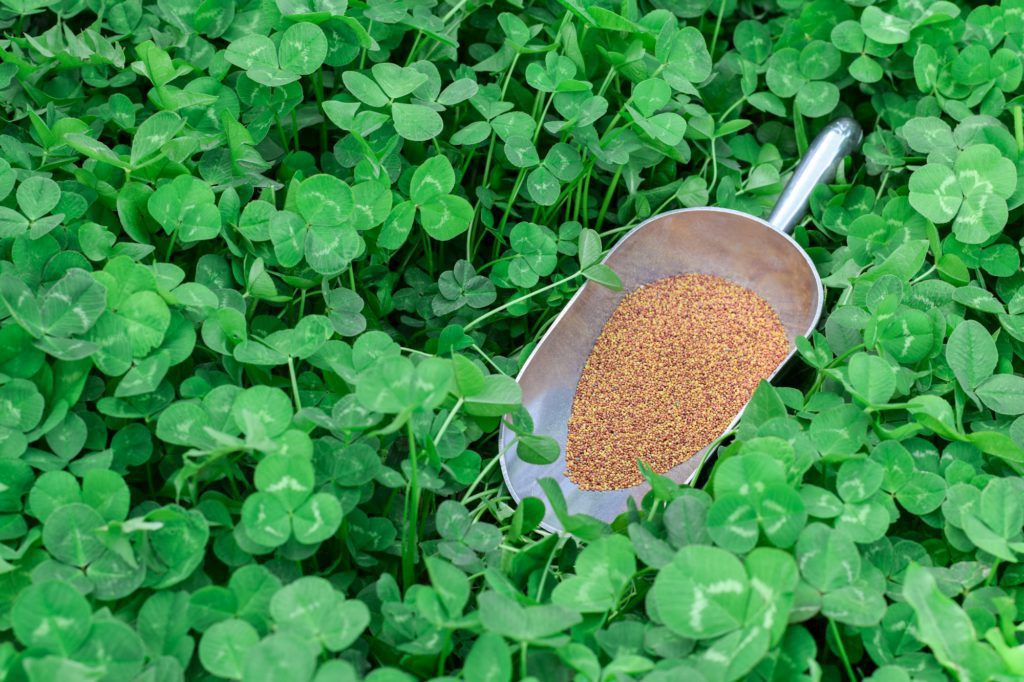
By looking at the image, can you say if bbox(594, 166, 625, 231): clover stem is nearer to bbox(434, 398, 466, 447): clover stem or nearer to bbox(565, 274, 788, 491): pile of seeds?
bbox(565, 274, 788, 491): pile of seeds

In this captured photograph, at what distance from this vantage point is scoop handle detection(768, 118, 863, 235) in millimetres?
1568

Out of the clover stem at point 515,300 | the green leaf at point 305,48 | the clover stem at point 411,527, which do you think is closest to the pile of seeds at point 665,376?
the clover stem at point 515,300

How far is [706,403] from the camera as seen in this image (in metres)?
1.43

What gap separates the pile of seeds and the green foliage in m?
0.09

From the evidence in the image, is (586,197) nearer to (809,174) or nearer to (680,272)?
(680,272)

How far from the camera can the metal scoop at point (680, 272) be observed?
1.40 metres

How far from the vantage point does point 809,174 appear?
157 cm

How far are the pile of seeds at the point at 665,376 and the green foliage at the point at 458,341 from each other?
0.09 m

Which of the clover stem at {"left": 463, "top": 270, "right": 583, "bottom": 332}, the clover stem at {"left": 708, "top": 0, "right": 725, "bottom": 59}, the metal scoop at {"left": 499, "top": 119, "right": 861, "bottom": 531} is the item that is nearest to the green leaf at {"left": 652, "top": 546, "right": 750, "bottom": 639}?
the metal scoop at {"left": 499, "top": 119, "right": 861, "bottom": 531}

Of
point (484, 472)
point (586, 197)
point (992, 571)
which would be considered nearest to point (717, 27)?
point (586, 197)

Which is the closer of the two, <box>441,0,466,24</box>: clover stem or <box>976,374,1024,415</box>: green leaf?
<box>976,374,1024,415</box>: green leaf

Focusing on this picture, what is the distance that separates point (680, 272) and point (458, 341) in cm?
42

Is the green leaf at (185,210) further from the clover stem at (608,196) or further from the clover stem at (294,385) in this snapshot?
the clover stem at (608,196)

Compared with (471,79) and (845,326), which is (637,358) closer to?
(845,326)
